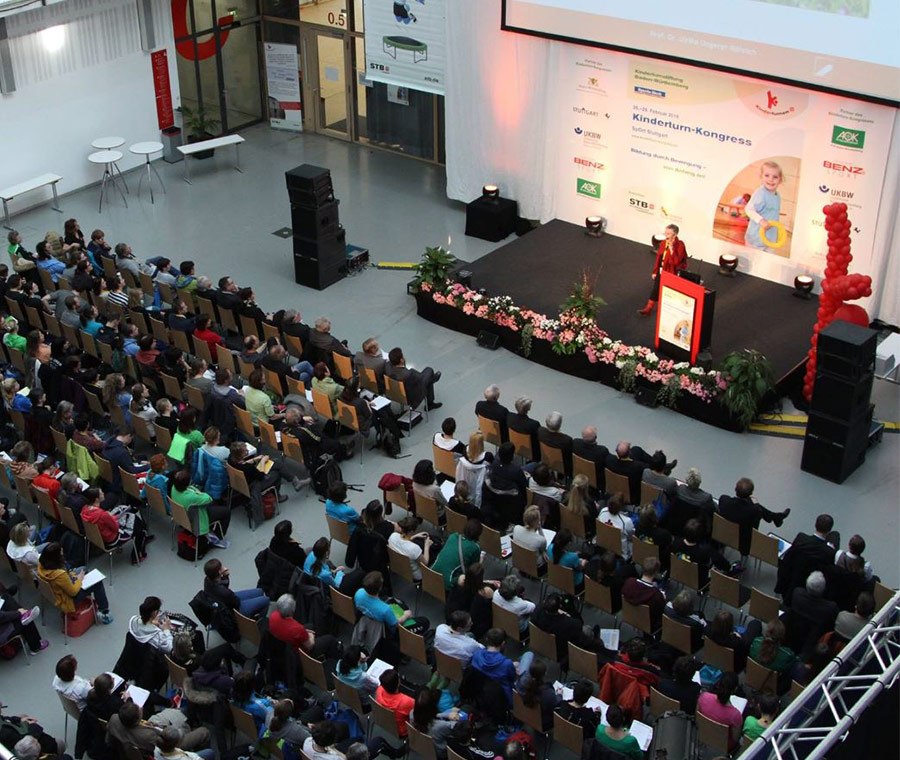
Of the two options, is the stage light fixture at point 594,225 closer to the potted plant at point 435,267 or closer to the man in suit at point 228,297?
the potted plant at point 435,267

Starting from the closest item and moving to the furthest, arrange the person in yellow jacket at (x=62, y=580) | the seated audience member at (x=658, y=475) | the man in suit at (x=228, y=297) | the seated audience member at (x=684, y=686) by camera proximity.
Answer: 1. the seated audience member at (x=684, y=686)
2. the person in yellow jacket at (x=62, y=580)
3. the seated audience member at (x=658, y=475)
4. the man in suit at (x=228, y=297)

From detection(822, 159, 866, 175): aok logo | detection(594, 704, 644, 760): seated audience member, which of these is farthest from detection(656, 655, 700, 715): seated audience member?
detection(822, 159, 866, 175): aok logo

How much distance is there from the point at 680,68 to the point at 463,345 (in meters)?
4.83

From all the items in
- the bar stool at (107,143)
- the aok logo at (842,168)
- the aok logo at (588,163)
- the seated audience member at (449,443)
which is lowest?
the seated audience member at (449,443)

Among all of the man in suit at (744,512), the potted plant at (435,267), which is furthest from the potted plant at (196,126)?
the man in suit at (744,512)

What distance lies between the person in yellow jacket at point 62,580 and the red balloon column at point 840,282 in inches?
314

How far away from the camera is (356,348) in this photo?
50.8 feet

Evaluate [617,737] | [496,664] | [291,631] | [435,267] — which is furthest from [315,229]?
[617,737]

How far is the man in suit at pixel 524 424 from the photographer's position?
1254 centimetres

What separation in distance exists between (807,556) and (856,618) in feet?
3.21

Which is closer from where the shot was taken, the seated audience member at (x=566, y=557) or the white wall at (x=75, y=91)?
the seated audience member at (x=566, y=557)

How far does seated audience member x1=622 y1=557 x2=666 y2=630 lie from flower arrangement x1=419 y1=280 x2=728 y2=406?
413cm

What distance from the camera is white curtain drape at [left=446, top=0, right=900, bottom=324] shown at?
17875 mm

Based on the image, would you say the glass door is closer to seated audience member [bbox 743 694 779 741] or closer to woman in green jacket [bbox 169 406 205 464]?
woman in green jacket [bbox 169 406 205 464]
